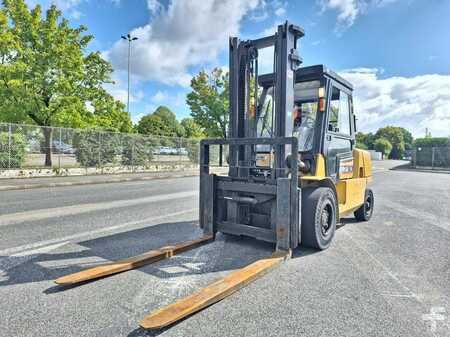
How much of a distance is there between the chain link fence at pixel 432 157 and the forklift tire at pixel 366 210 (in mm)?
30831

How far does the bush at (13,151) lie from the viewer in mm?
14812

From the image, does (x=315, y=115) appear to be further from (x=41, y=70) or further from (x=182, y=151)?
(x=182, y=151)

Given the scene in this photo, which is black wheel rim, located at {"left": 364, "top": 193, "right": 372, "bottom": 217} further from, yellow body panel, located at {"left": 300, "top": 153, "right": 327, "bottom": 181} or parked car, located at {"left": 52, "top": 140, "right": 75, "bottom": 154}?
parked car, located at {"left": 52, "top": 140, "right": 75, "bottom": 154}

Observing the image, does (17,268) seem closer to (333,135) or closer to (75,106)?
(333,135)

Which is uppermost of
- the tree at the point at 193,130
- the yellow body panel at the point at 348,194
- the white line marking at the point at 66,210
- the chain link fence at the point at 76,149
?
the tree at the point at 193,130

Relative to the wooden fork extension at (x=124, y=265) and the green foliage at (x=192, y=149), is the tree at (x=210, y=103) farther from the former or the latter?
the wooden fork extension at (x=124, y=265)

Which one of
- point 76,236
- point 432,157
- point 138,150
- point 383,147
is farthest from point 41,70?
point 383,147

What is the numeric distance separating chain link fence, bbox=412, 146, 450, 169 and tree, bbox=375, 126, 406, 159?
171 ft

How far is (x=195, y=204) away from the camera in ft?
29.6

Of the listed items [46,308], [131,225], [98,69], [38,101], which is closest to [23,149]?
[38,101]

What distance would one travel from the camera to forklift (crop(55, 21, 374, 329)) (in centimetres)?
441

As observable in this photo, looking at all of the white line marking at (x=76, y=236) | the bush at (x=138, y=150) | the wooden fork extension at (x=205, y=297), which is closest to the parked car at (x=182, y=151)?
the bush at (x=138, y=150)

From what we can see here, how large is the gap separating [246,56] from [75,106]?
16942 mm

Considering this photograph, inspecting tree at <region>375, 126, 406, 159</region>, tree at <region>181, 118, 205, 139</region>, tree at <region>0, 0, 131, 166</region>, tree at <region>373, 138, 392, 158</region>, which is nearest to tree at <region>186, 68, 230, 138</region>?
tree at <region>181, 118, 205, 139</region>
